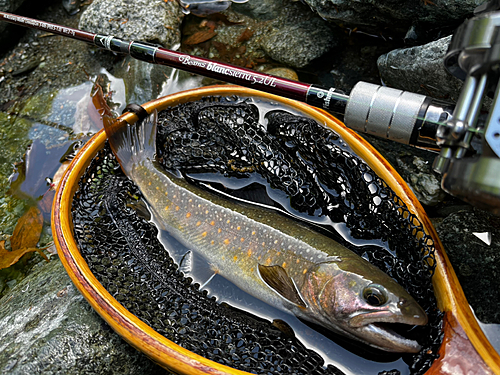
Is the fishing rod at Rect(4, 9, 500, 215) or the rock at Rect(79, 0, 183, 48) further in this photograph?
the rock at Rect(79, 0, 183, 48)

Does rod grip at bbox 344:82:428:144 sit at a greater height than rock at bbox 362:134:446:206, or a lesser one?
greater

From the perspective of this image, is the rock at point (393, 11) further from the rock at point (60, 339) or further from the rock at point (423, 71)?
the rock at point (60, 339)

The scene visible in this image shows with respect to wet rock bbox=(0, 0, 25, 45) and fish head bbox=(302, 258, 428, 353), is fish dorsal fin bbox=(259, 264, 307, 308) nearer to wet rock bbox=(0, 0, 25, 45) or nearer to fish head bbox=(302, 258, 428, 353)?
fish head bbox=(302, 258, 428, 353)

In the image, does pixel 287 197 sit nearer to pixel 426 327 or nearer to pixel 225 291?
pixel 225 291

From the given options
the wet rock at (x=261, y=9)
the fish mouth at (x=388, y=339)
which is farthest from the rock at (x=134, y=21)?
the fish mouth at (x=388, y=339)

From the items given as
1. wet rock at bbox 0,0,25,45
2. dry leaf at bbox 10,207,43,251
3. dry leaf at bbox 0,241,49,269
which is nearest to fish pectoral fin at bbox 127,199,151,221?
dry leaf at bbox 0,241,49,269

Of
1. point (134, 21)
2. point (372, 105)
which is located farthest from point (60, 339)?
point (134, 21)
